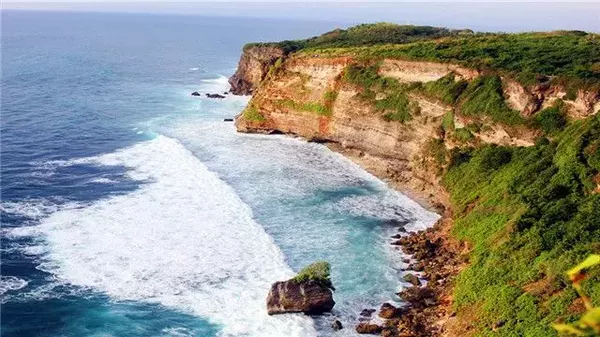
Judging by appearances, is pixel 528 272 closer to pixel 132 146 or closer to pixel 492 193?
pixel 492 193

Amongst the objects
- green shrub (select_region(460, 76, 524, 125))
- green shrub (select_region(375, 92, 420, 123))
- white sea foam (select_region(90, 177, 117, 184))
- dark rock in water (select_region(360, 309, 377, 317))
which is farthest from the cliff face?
white sea foam (select_region(90, 177, 117, 184))

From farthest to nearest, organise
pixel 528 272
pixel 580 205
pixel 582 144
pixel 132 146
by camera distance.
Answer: pixel 132 146 < pixel 582 144 < pixel 580 205 < pixel 528 272

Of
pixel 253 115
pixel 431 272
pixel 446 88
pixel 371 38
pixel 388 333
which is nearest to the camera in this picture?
pixel 388 333

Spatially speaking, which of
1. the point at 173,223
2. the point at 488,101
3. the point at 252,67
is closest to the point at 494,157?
the point at 488,101

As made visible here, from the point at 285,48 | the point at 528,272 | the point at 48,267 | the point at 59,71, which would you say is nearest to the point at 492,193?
the point at 528,272

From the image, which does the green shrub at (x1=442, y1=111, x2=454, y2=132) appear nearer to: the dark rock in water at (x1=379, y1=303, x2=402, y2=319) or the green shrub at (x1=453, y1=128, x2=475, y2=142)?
the green shrub at (x1=453, y1=128, x2=475, y2=142)

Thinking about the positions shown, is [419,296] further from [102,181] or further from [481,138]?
[102,181]
